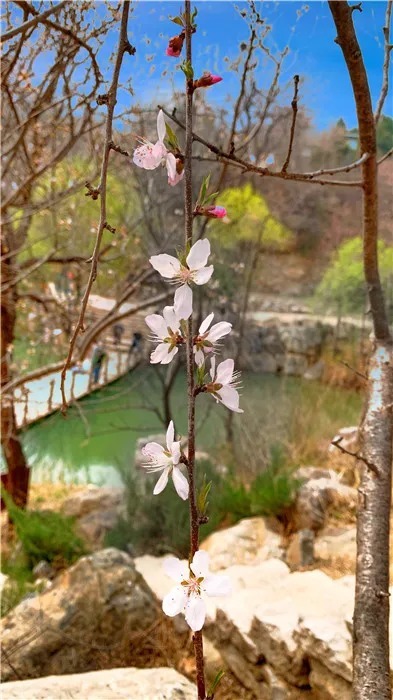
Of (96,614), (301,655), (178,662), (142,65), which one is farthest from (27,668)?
(142,65)

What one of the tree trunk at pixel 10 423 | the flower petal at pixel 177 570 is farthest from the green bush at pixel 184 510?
the flower petal at pixel 177 570

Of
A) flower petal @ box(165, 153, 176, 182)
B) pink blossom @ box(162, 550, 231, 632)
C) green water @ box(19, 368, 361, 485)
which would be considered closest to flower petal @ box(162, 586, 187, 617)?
pink blossom @ box(162, 550, 231, 632)

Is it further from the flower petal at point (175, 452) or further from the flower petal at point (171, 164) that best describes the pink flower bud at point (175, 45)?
the flower petal at point (175, 452)

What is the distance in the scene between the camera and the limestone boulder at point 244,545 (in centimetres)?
158

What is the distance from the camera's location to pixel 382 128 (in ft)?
3.82

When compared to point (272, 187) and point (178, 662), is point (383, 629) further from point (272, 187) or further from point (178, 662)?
point (272, 187)

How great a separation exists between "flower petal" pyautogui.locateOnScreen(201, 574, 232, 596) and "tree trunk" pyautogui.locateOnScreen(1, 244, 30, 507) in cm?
139

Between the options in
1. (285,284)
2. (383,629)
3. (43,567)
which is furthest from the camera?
(285,284)

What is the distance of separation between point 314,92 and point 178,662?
1.74 metres

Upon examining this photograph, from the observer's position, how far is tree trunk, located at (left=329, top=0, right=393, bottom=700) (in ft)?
1.58

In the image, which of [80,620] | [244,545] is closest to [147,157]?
[80,620]

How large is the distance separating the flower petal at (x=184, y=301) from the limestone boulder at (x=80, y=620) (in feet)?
2.70

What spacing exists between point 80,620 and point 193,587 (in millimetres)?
814

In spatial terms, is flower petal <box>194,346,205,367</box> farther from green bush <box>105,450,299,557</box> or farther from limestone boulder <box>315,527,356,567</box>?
green bush <box>105,450,299,557</box>
